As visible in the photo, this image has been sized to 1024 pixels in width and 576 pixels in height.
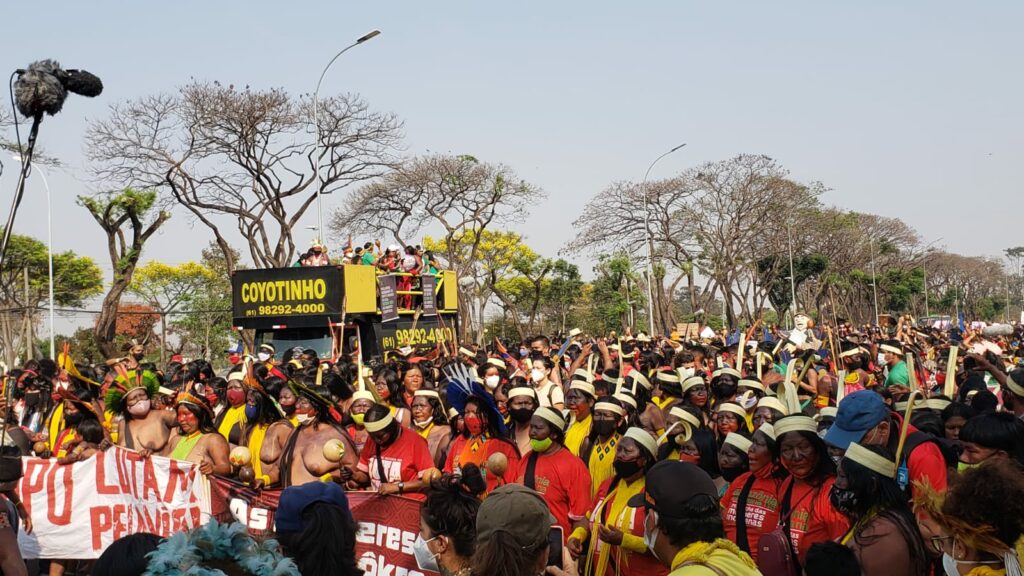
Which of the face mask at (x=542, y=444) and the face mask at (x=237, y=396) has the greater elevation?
the face mask at (x=237, y=396)

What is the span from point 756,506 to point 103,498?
5.66m

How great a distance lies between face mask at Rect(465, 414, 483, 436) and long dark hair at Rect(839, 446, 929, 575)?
3.25m

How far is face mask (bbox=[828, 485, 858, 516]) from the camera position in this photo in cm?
449

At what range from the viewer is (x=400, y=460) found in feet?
23.4

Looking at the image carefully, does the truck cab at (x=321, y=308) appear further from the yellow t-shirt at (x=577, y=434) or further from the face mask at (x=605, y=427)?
the face mask at (x=605, y=427)

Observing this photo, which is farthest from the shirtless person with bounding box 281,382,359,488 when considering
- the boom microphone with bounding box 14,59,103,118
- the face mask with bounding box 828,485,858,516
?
the face mask with bounding box 828,485,858,516

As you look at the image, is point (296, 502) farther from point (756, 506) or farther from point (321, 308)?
point (321, 308)

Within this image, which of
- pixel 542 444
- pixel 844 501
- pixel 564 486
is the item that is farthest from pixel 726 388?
pixel 844 501

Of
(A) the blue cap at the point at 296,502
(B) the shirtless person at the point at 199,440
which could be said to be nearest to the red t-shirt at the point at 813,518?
(A) the blue cap at the point at 296,502

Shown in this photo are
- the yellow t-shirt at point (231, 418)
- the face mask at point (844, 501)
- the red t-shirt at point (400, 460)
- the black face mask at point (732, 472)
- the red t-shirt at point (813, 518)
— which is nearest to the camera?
the face mask at point (844, 501)

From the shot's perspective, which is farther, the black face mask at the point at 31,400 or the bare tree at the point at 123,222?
the bare tree at the point at 123,222

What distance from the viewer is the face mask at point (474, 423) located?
7327 mm

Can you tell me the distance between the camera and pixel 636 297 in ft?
171

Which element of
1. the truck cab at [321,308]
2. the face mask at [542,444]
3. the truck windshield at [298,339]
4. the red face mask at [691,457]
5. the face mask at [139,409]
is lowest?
the red face mask at [691,457]
